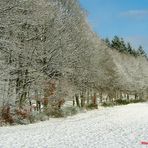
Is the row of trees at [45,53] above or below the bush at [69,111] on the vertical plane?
Result: above

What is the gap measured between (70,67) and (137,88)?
1970 inches

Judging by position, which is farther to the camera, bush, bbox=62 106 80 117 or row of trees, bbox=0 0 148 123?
bush, bbox=62 106 80 117

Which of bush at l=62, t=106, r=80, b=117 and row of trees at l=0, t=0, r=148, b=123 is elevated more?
row of trees at l=0, t=0, r=148, b=123

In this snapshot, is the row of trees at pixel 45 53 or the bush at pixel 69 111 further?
the bush at pixel 69 111

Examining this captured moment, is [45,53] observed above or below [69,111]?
above

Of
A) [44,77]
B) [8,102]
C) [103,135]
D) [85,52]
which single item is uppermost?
[85,52]

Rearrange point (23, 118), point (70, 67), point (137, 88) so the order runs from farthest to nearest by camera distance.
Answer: point (137, 88) < point (70, 67) < point (23, 118)

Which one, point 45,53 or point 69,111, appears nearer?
point 69,111

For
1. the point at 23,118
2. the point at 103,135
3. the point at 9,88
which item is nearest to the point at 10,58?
the point at 9,88

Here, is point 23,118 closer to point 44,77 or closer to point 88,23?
point 44,77

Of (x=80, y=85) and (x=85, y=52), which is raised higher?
(x=85, y=52)

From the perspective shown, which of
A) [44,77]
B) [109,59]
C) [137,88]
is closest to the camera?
[44,77]

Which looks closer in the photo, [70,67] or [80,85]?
[70,67]

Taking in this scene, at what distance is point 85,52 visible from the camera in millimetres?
48125
